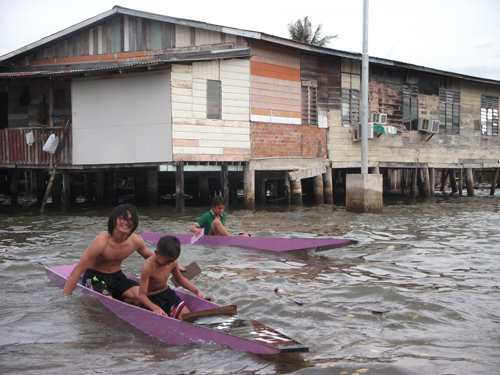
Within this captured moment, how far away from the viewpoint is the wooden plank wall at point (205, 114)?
46.3 ft

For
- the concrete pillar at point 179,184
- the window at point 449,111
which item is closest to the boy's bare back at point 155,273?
the concrete pillar at point 179,184

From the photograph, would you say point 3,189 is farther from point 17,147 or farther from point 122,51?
point 122,51

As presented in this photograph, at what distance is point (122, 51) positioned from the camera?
53.5 ft

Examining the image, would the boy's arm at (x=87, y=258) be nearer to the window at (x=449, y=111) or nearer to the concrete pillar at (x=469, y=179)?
the window at (x=449, y=111)

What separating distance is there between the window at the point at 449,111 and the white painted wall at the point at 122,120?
13.2 metres

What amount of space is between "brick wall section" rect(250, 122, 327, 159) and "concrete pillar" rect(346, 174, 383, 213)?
2.84 meters

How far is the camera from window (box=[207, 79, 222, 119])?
48.6 feet

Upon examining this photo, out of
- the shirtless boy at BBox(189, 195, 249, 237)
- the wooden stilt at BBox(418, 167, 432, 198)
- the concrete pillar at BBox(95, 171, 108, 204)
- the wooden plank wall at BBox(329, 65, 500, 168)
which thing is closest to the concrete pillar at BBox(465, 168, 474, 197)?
the wooden plank wall at BBox(329, 65, 500, 168)

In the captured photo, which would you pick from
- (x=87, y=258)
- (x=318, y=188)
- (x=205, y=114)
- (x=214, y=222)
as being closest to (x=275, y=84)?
(x=205, y=114)

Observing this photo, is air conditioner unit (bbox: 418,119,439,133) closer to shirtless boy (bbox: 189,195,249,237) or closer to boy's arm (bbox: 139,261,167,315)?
shirtless boy (bbox: 189,195,249,237)

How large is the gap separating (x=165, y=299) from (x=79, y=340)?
917mm

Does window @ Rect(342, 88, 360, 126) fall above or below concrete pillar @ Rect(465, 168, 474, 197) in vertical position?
above

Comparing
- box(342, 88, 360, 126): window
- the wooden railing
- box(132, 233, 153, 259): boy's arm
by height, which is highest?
box(342, 88, 360, 126): window

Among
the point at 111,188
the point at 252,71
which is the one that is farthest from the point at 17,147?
the point at 252,71
